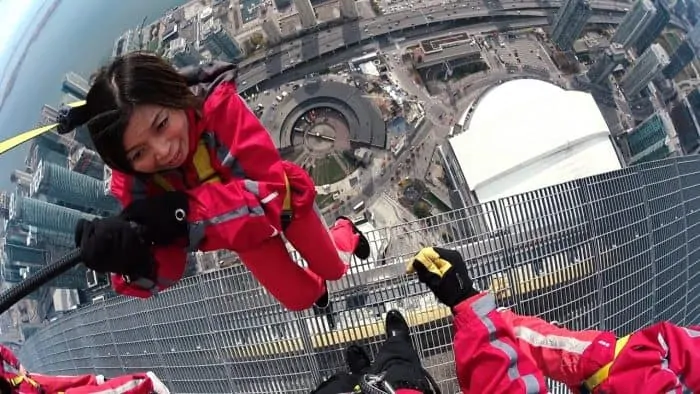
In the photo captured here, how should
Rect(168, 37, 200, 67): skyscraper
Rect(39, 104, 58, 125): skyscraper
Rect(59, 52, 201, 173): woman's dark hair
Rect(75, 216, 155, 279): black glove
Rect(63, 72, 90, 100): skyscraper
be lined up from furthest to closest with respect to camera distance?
Rect(168, 37, 200, 67): skyscraper < Rect(63, 72, 90, 100): skyscraper < Rect(39, 104, 58, 125): skyscraper < Rect(75, 216, 155, 279): black glove < Rect(59, 52, 201, 173): woman's dark hair

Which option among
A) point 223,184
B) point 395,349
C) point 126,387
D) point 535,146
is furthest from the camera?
point 535,146

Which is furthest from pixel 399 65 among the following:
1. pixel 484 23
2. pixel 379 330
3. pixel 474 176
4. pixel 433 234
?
pixel 379 330

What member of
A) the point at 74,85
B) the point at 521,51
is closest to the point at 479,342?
the point at 74,85

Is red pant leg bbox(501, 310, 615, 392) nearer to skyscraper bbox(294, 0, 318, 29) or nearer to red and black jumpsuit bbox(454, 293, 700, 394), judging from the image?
red and black jumpsuit bbox(454, 293, 700, 394)

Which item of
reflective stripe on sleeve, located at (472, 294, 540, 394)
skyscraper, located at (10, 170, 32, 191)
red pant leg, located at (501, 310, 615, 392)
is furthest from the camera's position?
skyscraper, located at (10, 170, 32, 191)

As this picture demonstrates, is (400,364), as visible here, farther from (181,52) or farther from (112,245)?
(181,52)

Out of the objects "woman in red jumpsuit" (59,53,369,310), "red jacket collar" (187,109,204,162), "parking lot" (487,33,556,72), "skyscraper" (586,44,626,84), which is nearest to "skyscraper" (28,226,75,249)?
"woman in red jumpsuit" (59,53,369,310)

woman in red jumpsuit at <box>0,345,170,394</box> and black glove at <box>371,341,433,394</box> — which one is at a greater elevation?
woman in red jumpsuit at <box>0,345,170,394</box>

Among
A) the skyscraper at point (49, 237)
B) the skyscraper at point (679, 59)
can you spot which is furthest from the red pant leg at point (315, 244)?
the skyscraper at point (679, 59)
